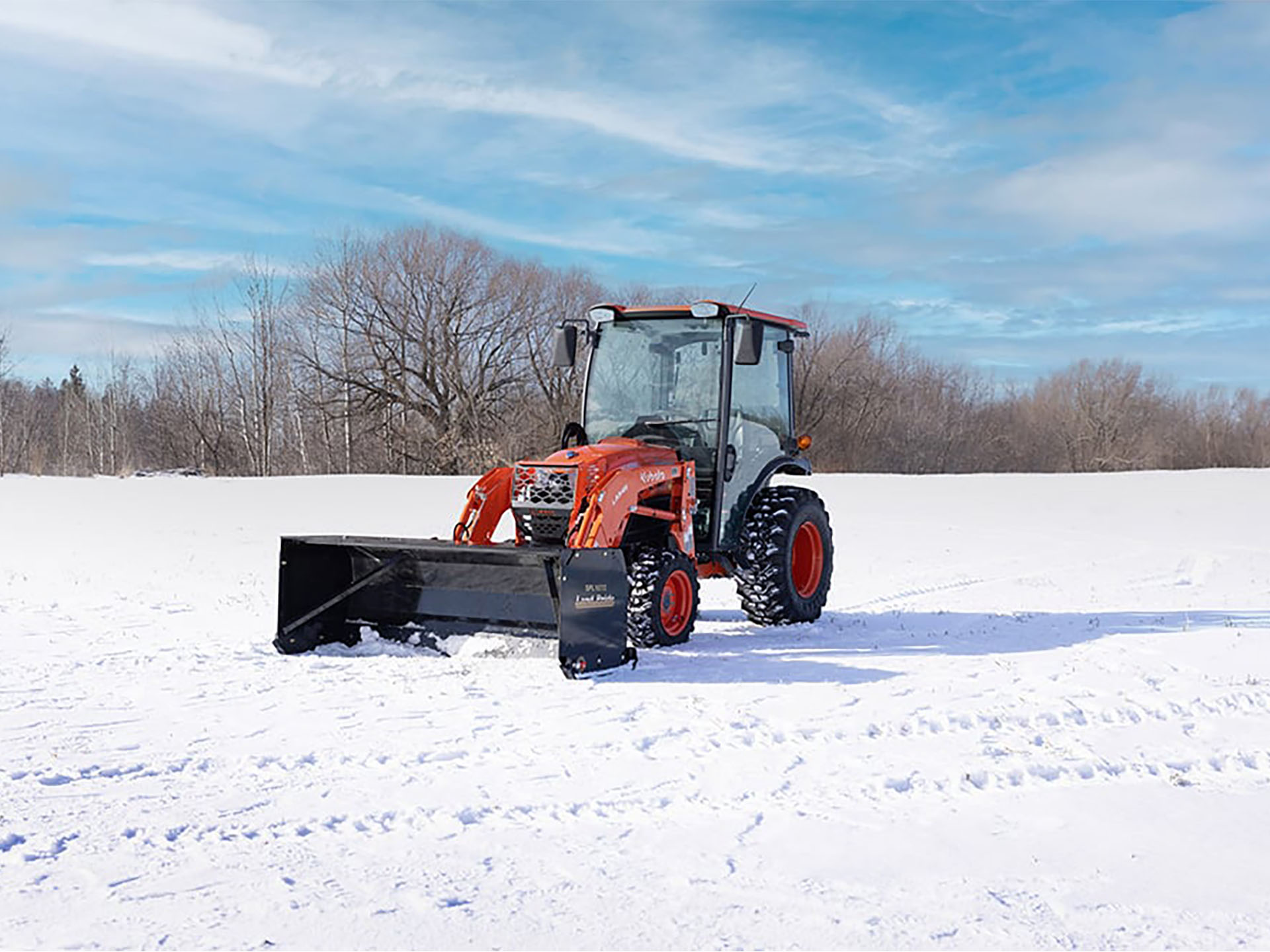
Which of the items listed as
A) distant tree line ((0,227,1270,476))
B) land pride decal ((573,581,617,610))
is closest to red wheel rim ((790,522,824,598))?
land pride decal ((573,581,617,610))

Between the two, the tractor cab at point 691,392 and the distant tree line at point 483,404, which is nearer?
the tractor cab at point 691,392

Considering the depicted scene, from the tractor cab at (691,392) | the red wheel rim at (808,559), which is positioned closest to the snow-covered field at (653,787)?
the red wheel rim at (808,559)

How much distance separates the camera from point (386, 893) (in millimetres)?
3803

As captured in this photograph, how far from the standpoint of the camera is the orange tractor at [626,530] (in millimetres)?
7711

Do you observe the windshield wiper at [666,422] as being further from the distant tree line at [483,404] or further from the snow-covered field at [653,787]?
the distant tree line at [483,404]

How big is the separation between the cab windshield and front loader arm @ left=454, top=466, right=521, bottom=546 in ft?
3.26

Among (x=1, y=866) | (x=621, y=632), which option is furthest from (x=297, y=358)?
(x=1, y=866)

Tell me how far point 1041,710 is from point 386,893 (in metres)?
3.92

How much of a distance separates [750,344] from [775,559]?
76.0 inches

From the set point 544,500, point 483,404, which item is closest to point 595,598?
point 544,500

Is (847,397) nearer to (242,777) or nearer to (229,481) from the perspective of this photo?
(229,481)

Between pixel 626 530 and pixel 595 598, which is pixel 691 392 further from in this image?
pixel 595 598

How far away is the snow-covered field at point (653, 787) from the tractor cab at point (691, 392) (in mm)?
1158

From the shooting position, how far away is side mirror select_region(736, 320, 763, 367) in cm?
844
